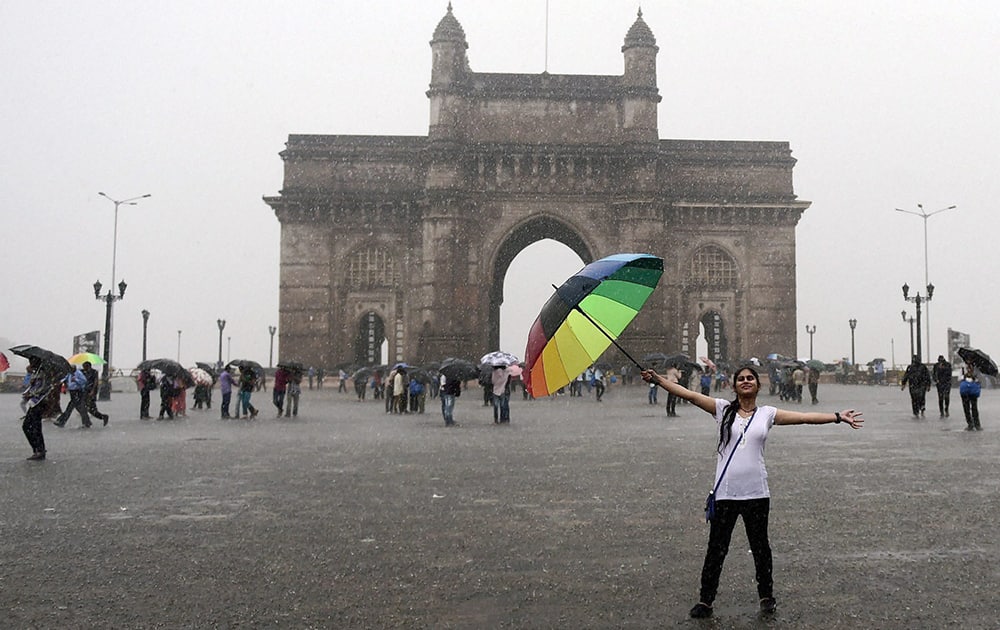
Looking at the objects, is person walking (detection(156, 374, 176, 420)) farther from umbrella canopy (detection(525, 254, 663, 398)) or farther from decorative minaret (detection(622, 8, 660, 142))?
decorative minaret (detection(622, 8, 660, 142))

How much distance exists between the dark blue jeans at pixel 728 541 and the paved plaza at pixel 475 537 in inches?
6.6

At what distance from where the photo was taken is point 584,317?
5.82 metres

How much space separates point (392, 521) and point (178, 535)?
1.60m

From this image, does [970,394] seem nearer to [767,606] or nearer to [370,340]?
[767,606]

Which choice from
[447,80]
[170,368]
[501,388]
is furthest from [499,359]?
[447,80]

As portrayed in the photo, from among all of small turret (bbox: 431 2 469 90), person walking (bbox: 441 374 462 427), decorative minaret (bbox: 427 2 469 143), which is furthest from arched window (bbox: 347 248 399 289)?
person walking (bbox: 441 374 462 427)

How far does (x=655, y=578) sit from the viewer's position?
567 cm

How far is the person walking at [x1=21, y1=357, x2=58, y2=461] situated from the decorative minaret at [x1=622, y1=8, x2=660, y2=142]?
3586 centimetres

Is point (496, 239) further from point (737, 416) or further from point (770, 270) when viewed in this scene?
point (737, 416)

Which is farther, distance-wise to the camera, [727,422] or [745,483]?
[727,422]

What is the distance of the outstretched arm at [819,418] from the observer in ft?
16.1

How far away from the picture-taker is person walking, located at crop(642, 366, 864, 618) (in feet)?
16.2

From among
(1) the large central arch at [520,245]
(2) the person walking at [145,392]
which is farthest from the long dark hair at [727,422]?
(1) the large central arch at [520,245]

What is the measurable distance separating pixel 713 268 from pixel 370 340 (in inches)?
693
